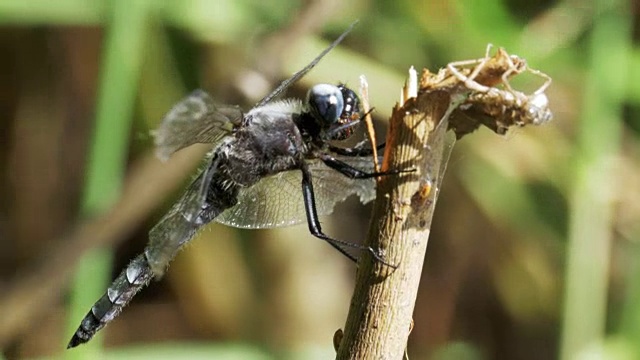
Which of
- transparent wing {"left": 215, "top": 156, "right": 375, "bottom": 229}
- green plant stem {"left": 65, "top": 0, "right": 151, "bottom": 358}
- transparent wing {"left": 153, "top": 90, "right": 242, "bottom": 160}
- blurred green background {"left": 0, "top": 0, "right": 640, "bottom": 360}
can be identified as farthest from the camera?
blurred green background {"left": 0, "top": 0, "right": 640, "bottom": 360}

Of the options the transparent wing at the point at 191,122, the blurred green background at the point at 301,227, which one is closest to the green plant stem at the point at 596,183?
the blurred green background at the point at 301,227

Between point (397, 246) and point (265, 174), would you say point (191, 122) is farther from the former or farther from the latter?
point (397, 246)

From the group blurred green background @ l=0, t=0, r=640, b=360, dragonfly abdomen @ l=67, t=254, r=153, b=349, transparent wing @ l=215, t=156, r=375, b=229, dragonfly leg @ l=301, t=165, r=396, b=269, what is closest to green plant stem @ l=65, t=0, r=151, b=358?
blurred green background @ l=0, t=0, r=640, b=360

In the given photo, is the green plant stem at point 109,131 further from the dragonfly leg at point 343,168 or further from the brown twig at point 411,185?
the brown twig at point 411,185

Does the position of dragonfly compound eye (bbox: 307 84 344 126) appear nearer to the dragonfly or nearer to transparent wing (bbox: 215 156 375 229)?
the dragonfly

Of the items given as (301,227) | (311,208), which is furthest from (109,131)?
(301,227)

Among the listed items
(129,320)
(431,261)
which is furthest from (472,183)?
(129,320)

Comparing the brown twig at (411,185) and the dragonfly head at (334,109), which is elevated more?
the dragonfly head at (334,109)
